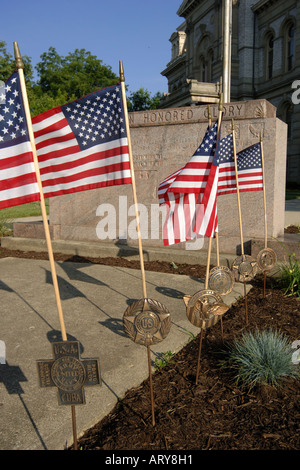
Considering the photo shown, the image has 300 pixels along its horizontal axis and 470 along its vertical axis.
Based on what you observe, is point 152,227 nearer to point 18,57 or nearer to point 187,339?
point 187,339

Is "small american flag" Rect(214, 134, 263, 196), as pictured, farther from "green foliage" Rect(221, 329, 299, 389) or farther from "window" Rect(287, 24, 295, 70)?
"window" Rect(287, 24, 295, 70)

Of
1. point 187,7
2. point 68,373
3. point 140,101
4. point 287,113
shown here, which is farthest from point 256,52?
point 68,373

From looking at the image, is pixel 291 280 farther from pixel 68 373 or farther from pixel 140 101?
pixel 140 101

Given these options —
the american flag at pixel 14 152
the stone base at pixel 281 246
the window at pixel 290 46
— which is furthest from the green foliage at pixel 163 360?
the window at pixel 290 46

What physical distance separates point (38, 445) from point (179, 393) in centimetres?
113

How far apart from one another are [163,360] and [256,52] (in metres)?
36.2

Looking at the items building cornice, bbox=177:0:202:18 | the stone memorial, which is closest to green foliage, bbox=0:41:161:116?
building cornice, bbox=177:0:202:18

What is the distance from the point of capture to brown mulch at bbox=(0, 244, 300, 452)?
8.03 ft

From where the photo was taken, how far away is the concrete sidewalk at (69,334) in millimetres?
2646

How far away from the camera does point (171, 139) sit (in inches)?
305

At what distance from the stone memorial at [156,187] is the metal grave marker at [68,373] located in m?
5.28

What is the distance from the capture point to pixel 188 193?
12.9 feet

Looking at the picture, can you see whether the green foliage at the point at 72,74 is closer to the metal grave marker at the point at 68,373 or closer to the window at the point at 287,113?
the window at the point at 287,113

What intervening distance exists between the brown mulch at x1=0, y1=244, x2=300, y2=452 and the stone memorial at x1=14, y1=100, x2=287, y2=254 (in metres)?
3.94
